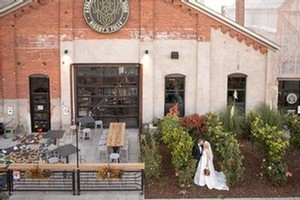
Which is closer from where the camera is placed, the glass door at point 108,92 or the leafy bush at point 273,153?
the leafy bush at point 273,153

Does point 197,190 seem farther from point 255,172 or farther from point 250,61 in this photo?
point 250,61

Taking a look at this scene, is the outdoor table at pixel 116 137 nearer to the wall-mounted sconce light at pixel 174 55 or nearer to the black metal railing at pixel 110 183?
the black metal railing at pixel 110 183

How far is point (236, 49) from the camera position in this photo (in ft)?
77.5

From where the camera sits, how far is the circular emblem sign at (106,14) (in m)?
23.0

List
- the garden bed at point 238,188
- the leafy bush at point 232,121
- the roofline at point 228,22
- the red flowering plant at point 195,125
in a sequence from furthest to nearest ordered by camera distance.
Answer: the roofline at point 228,22
the leafy bush at point 232,121
the red flowering plant at point 195,125
the garden bed at point 238,188

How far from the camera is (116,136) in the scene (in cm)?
1995

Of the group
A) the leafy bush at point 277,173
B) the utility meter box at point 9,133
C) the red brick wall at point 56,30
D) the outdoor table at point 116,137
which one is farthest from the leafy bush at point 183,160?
the utility meter box at point 9,133

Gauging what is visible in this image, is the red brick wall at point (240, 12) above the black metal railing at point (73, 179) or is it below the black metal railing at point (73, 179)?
above

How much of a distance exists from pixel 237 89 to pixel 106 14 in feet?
24.3

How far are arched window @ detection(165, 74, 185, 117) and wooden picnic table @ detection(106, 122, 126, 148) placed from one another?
3172mm

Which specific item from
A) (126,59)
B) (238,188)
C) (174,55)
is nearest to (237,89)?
(174,55)

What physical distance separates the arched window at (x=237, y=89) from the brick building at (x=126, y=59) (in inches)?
2.0

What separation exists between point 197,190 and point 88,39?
10184 mm

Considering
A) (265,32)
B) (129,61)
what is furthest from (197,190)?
(265,32)
